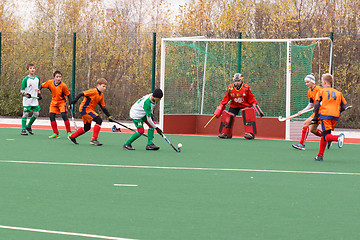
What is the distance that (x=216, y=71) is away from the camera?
57.0ft

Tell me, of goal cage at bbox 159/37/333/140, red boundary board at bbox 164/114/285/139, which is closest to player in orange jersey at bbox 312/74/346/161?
red boundary board at bbox 164/114/285/139

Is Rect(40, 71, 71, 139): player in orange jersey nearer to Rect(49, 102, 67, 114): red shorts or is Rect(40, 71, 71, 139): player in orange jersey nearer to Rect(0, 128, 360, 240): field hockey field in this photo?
Rect(49, 102, 67, 114): red shorts

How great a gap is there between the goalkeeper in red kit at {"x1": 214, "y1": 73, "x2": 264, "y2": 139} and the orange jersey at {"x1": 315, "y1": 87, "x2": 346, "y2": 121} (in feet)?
14.7

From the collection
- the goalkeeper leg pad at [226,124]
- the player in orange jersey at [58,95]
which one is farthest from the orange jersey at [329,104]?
the player in orange jersey at [58,95]

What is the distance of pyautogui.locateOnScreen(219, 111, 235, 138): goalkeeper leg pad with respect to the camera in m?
15.4

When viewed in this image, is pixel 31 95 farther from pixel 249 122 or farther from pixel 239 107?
pixel 249 122

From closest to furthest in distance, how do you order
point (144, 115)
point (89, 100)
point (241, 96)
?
point (144, 115) < point (89, 100) < point (241, 96)

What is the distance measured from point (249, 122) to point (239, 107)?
459 millimetres

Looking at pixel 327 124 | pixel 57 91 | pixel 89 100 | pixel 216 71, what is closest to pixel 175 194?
pixel 327 124

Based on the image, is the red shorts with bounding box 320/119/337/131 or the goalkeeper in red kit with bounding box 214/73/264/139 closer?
the red shorts with bounding box 320/119/337/131

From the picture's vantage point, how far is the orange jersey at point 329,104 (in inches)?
412

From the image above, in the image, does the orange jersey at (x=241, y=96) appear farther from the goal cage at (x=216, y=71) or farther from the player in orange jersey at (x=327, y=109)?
the player in orange jersey at (x=327, y=109)

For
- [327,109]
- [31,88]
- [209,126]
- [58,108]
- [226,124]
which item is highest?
[31,88]

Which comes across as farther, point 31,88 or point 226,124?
point 226,124
